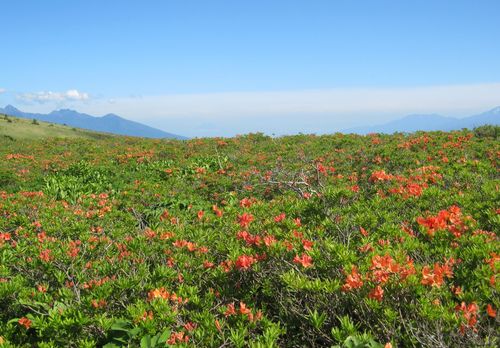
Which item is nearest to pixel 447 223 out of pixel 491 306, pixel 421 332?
pixel 491 306

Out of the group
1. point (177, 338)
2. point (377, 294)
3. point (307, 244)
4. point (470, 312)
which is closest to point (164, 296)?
point (177, 338)

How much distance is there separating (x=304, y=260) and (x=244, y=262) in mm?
676

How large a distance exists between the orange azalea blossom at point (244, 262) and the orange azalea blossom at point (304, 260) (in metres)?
0.50

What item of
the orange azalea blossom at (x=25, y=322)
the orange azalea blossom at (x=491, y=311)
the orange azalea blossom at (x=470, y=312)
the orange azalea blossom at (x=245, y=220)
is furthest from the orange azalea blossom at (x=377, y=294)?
the orange azalea blossom at (x=25, y=322)

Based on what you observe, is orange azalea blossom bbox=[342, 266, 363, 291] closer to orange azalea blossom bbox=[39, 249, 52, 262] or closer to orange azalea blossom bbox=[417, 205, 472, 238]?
orange azalea blossom bbox=[417, 205, 472, 238]

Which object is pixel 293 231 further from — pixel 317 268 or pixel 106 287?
pixel 106 287

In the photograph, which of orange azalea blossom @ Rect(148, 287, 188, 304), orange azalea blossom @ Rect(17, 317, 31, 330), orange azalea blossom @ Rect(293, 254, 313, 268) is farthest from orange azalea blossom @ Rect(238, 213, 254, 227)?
orange azalea blossom @ Rect(17, 317, 31, 330)

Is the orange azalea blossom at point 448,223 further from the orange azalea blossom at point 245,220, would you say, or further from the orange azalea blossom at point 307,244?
the orange azalea blossom at point 245,220

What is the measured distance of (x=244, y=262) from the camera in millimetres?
4156

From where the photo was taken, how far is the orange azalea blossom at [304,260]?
3.87 meters

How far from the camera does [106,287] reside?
391cm

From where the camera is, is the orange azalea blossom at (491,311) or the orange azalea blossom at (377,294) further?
the orange azalea blossom at (377,294)

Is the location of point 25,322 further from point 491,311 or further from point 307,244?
point 491,311

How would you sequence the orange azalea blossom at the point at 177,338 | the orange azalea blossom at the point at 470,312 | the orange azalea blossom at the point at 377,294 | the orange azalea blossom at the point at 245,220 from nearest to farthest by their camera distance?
the orange azalea blossom at the point at 470,312
the orange azalea blossom at the point at 177,338
the orange azalea blossom at the point at 377,294
the orange azalea blossom at the point at 245,220
